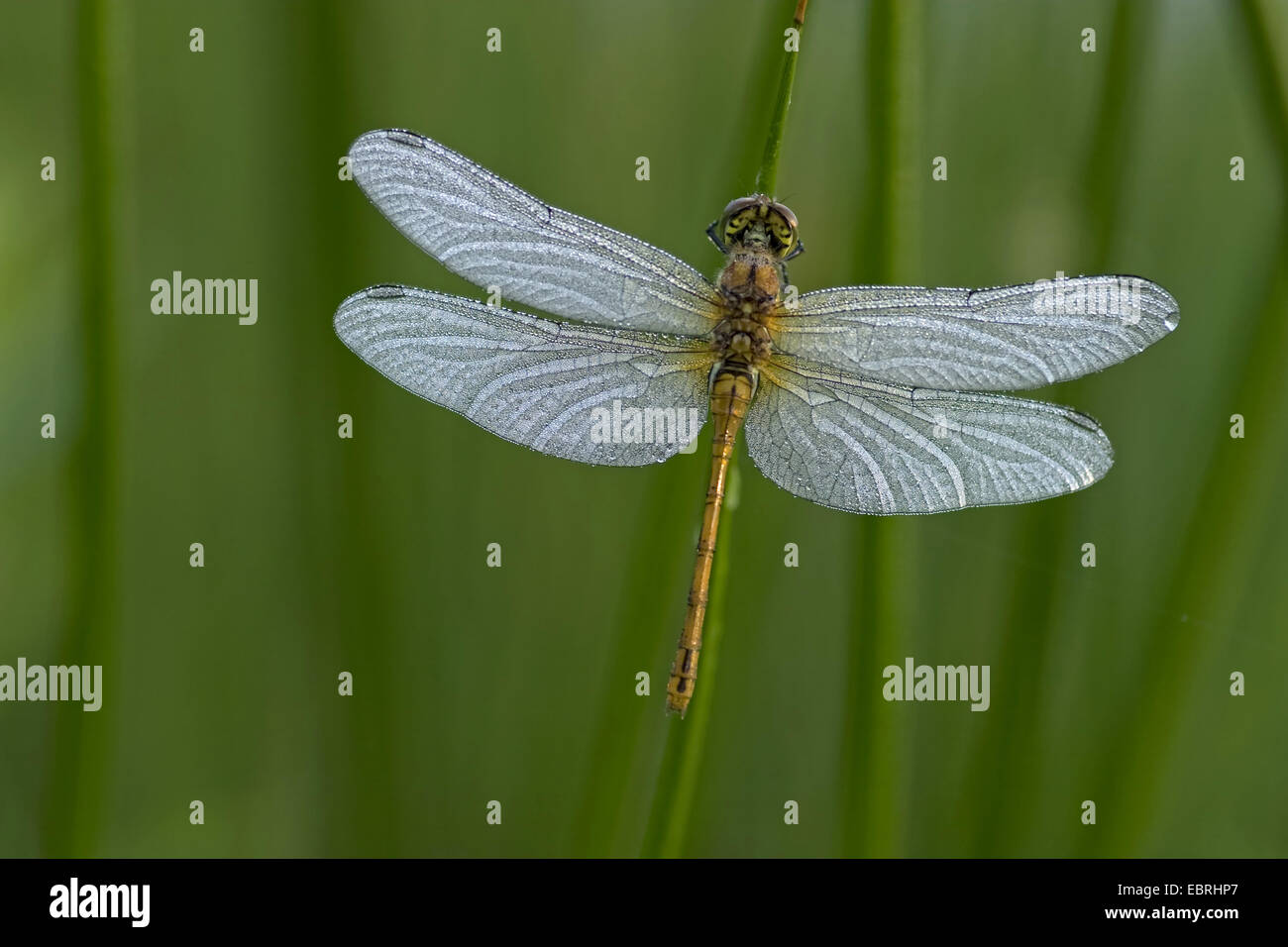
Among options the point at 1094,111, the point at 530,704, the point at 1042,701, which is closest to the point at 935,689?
the point at 1042,701

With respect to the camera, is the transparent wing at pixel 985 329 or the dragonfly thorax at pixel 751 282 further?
the dragonfly thorax at pixel 751 282

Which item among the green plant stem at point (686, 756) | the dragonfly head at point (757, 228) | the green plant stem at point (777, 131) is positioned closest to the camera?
the green plant stem at point (777, 131)

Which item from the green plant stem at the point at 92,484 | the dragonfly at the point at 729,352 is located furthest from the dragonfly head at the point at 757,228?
the green plant stem at the point at 92,484

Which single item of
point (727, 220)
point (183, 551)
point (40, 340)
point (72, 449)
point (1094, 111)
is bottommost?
point (183, 551)

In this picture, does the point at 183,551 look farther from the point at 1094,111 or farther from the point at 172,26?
the point at 1094,111

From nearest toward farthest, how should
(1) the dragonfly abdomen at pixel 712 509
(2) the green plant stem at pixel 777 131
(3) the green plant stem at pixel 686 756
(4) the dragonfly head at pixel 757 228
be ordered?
(2) the green plant stem at pixel 777 131, (3) the green plant stem at pixel 686 756, (1) the dragonfly abdomen at pixel 712 509, (4) the dragonfly head at pixel 757 228

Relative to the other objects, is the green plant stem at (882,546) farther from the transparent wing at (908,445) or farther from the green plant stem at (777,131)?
the green plant stem at (777,131)
